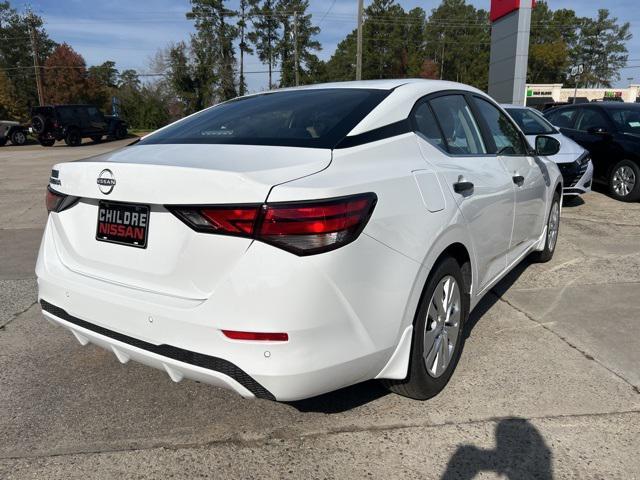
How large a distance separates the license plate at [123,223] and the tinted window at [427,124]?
144cm

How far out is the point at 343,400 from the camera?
111 inches

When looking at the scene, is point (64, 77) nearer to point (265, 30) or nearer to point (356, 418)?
point (265, 30)

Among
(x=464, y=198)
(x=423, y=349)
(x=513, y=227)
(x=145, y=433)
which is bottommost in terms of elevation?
(x=145, y=433)

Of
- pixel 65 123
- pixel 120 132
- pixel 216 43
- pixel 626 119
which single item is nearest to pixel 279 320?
pixel 626 119

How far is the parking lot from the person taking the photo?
2324 millimetres

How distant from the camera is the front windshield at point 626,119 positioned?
864 cm

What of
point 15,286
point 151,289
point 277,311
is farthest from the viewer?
point 15,286

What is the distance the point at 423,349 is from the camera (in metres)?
2.57

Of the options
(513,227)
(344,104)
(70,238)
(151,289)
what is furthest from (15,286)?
(513,227)

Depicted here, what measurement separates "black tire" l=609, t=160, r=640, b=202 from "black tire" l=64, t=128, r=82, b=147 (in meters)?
25.7

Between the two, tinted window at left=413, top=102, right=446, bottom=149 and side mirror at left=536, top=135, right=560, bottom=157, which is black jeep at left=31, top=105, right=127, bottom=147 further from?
tinted window at left=413, top=102, right=446, bottom=149

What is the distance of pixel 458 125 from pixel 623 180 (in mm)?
6654

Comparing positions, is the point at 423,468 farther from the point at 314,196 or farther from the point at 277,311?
the point at 314,196

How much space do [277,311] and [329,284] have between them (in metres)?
0.21
